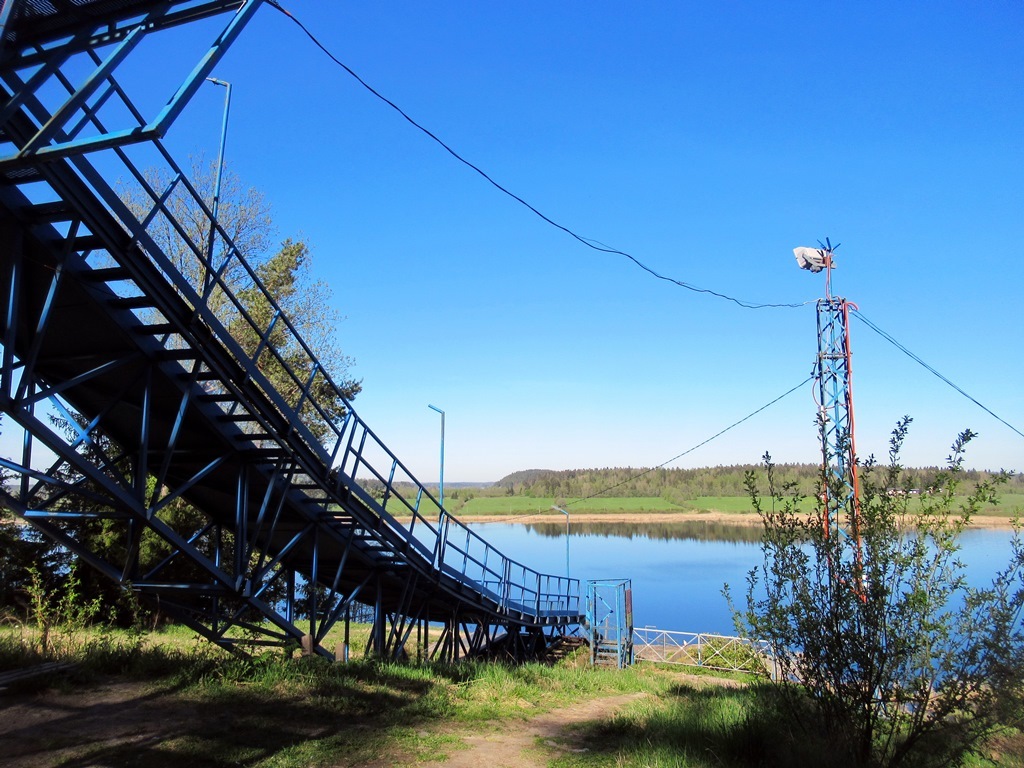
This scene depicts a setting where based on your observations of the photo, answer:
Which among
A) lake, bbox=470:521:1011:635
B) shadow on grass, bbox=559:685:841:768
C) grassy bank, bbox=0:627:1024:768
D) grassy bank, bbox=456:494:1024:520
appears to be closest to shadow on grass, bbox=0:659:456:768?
grassy bank, bbox=0:627:1024:768

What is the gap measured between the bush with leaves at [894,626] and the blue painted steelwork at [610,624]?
617 inches

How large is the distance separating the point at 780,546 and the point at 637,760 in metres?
2.27

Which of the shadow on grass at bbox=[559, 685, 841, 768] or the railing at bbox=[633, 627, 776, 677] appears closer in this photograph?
the shadow on grass at bbox=[559, 685, 841, 768]

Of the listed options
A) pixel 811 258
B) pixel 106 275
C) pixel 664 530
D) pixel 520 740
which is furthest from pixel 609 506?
pixel 106 275

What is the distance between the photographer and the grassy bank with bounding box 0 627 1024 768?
634cm

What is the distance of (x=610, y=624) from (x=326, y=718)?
20.6 m

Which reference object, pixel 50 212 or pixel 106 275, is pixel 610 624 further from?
pixel 50 212

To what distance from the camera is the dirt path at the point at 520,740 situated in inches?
266

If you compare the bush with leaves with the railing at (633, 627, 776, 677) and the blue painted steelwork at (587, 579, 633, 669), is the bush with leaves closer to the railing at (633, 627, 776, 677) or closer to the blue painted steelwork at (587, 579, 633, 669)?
the blue painted steelwork at (587, 579, 633, 669)

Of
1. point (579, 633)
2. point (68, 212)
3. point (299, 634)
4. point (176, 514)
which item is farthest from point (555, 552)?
point (68, 212)

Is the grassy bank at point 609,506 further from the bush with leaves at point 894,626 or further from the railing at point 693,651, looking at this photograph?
the bush with leaves at point 894,626

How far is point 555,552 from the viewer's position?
91.7 meters

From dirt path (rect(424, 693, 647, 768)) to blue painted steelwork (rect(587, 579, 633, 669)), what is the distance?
1204 centimetres

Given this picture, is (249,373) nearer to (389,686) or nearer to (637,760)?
(389,686)
